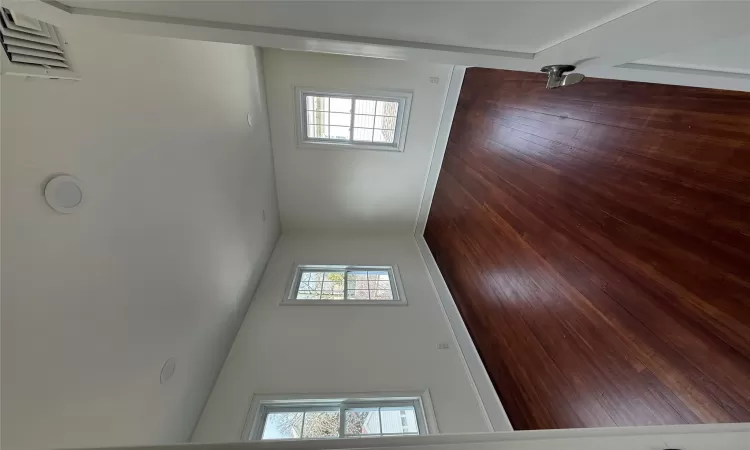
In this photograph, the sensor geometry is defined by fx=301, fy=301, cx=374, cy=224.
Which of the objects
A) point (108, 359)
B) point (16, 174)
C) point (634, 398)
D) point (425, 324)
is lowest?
point (634, 398)

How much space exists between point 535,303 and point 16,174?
8.98ft

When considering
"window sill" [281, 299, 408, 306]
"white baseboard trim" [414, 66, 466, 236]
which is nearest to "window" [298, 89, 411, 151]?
"white baseboard trim" [414, 66, 466, 236]

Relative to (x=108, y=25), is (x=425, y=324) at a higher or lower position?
higher

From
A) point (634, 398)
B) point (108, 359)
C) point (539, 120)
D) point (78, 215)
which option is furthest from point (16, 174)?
point (539, 120)

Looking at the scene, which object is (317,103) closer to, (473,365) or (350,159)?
(350,159)

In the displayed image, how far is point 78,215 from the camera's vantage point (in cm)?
117

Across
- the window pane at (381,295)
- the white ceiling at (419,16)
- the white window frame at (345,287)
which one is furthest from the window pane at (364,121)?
the white ceiling at (419,16)

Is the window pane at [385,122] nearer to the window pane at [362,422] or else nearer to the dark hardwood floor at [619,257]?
the dark hardwood floor at [619,257]

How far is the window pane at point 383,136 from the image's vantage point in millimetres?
4266

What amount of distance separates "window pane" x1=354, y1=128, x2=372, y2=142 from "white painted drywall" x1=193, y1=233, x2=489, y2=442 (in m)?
2.15

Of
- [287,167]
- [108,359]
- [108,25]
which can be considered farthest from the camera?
[287,167]

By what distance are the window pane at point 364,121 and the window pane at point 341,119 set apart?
88mm

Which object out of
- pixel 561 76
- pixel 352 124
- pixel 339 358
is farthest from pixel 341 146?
pixel 561 76

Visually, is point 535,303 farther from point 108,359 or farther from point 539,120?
point 108,359
